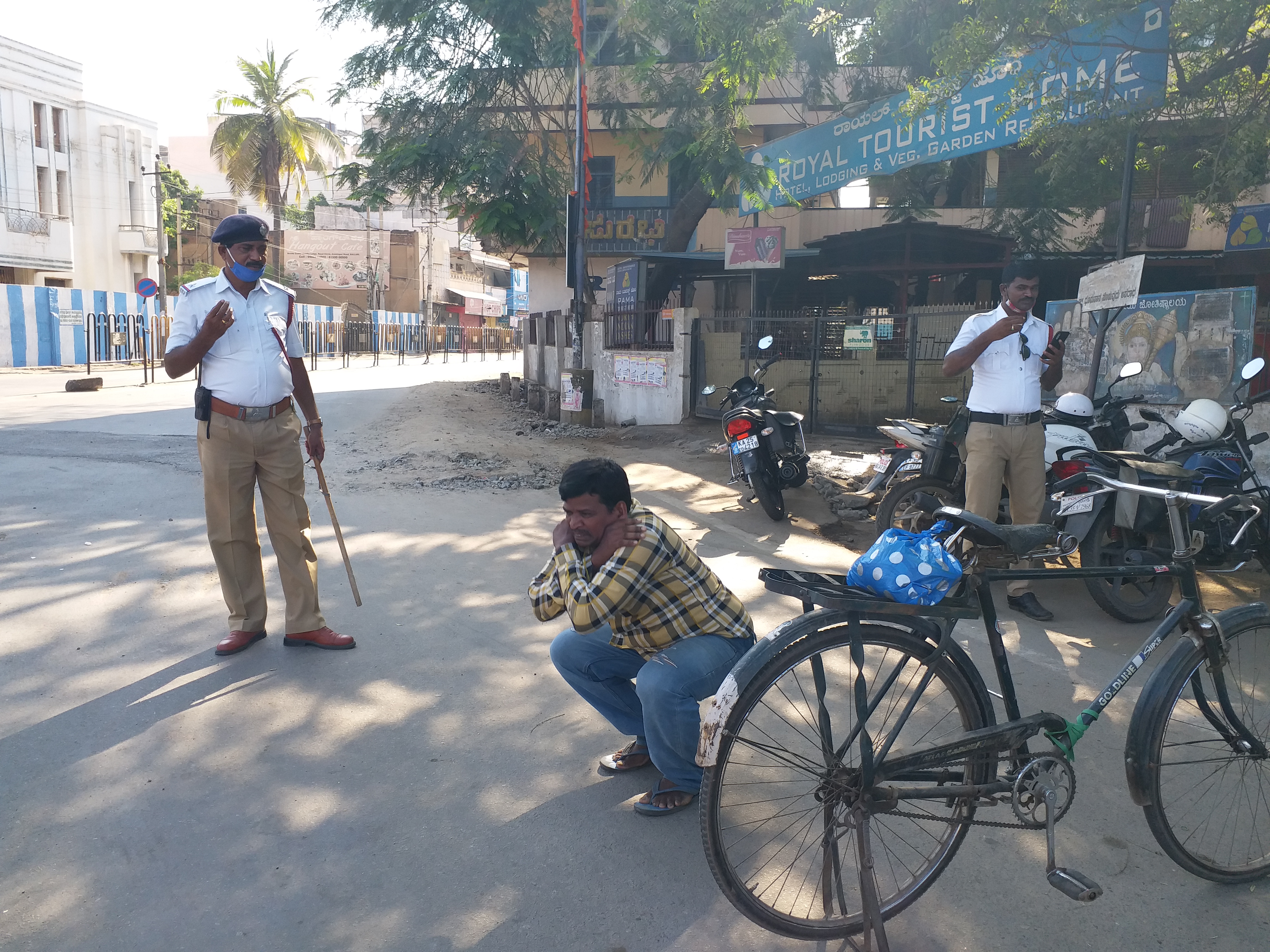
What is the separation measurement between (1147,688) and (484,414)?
14.3 metres

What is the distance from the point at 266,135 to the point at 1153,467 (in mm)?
39571

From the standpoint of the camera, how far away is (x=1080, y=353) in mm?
8422

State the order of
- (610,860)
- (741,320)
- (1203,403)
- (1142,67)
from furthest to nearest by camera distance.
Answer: (741,320) < (1142,67) < (1203,403) < (610,860)

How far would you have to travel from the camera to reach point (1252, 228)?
33.2 ft

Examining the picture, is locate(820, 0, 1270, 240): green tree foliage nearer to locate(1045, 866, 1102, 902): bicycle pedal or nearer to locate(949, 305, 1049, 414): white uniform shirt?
locate(949, 305, 1049, 414): white uniform shirt

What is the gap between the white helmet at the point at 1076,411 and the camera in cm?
605

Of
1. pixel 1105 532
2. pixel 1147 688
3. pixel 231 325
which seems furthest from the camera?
pixel 1105 532

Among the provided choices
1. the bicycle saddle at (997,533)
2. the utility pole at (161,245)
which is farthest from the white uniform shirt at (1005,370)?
the utility pole at (161,245)

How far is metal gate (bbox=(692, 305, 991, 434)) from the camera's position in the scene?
13047 millimetres

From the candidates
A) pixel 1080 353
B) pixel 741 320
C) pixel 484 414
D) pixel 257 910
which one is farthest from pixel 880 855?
pixel 484 414

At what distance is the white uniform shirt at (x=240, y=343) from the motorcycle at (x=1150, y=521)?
3.90 meters

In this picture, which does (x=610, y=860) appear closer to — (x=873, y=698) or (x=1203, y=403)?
(x=873, y=698)

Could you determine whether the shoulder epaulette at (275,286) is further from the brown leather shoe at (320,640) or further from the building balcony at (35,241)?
the building balcony at (35,241)

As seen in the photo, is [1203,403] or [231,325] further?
[1203,403]
